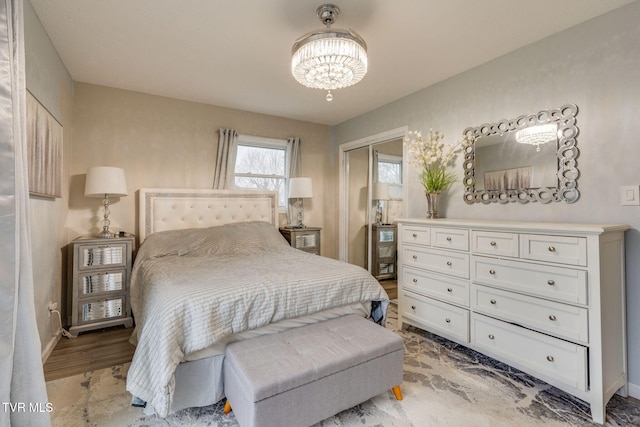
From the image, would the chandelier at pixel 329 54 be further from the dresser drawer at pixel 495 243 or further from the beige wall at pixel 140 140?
the beige wall at pixel 140 140

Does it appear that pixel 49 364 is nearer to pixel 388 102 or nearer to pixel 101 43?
pixel 101 43

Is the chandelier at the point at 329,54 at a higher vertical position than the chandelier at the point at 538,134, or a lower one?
higher

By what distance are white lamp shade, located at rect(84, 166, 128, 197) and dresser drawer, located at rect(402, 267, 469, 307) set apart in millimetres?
2935

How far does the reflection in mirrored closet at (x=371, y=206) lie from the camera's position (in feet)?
13.1

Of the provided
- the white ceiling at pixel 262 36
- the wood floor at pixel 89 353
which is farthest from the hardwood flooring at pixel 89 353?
the white ceiling at pixel 262 36

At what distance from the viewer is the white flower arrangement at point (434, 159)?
9.80 ft

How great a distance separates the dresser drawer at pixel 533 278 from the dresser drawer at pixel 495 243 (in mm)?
57

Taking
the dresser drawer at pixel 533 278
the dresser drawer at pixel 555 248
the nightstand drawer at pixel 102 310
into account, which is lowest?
the nightstand drawer at pixel 102 310

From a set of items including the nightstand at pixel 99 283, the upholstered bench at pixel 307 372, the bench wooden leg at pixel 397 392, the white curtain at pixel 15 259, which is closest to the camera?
the white curtain at pixel 15 259

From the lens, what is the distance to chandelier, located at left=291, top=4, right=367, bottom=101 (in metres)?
1.86

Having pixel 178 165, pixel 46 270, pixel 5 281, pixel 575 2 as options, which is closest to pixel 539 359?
pixel 575 2

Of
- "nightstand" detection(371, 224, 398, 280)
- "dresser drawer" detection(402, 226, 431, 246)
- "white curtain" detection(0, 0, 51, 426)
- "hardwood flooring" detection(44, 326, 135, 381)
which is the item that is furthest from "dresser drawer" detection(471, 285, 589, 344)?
"hardwood flooring" detection(44, 326, 135, 381)

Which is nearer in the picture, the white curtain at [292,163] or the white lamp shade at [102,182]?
the white lamp shade at [102,182]

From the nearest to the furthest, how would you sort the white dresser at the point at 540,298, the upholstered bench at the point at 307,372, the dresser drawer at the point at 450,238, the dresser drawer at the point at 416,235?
the upholstered bench at the point at 307,372, the white dresser at the point at 540,298, the dresser drawer at the point at 450,238, the dresser drawer at the point at 416,235
